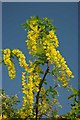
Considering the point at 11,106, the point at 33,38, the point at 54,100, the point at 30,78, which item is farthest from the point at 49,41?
the point at 11,106

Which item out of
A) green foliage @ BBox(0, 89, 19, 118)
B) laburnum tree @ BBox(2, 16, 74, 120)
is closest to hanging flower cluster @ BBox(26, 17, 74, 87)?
laburnum tree @ BBox(2, 16, 74, 120)

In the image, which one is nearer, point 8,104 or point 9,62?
point 9,62

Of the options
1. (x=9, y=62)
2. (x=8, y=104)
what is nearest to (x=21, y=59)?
(x=9, y=62)

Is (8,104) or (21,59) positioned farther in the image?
(8,104)

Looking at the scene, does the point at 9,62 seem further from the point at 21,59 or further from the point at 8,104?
the point at 8,104

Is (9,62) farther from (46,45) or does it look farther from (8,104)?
(8,104)

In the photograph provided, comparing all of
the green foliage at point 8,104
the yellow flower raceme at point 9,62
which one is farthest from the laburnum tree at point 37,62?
the green foliage at point 8,104

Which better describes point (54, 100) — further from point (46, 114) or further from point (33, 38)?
→ point (33, 38)

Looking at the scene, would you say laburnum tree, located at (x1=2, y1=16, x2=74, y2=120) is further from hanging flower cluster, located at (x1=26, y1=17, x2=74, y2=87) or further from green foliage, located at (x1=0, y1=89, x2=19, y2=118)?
green foliage, located at (x1=0, y1=89, x2=19, y2=118)

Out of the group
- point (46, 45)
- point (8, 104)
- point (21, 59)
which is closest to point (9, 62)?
point (21, 59)

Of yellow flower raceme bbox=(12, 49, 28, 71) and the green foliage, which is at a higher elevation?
yellow flower raceme bbox=(12, 49, 28, 71)

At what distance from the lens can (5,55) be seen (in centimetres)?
209

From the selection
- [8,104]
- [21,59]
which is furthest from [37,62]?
[8,104]

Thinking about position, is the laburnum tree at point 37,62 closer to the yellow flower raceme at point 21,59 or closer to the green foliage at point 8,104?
the yellow flower raceme at point 21,59
